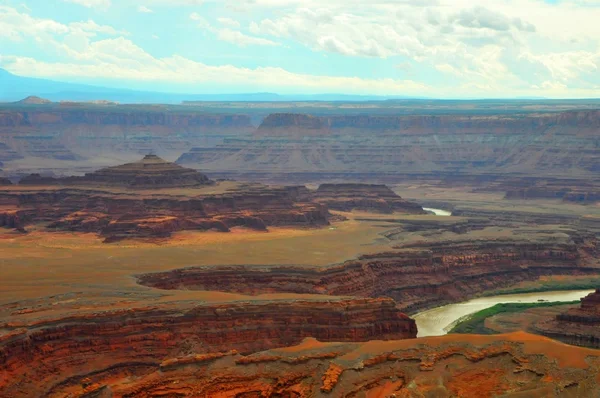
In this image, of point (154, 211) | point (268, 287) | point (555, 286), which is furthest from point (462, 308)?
point (154, 211)

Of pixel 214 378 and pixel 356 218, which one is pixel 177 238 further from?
pixel 214 378

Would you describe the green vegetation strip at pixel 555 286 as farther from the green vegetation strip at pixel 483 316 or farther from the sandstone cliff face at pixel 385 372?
the sandstone cliff face at pixel 385 372

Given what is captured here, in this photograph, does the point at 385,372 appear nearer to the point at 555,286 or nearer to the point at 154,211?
the point at 555,286

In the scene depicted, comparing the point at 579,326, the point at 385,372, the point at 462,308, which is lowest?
the point at 462,308

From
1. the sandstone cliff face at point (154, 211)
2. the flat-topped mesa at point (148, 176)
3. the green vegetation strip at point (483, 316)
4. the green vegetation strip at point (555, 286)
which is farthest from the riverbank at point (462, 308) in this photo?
the flat-topped mesa at point (148, 176)

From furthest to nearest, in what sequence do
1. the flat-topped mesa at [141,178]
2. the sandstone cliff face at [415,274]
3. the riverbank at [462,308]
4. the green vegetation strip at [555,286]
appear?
1. the flat-topped mesa at [141,178]
2. the green vegetation strip at [555,286]
3. the sandstone cliff face at [415,274]
4. the riverbank at [462,308]

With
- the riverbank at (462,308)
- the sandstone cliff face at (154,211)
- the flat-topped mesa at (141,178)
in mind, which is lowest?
the riverbank at (462,308)

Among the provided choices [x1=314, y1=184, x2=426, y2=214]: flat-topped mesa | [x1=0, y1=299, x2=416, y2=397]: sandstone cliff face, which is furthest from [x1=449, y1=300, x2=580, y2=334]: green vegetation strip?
[x1=314, y1=184, x2=426, y2=214]: flat-topped mesa
